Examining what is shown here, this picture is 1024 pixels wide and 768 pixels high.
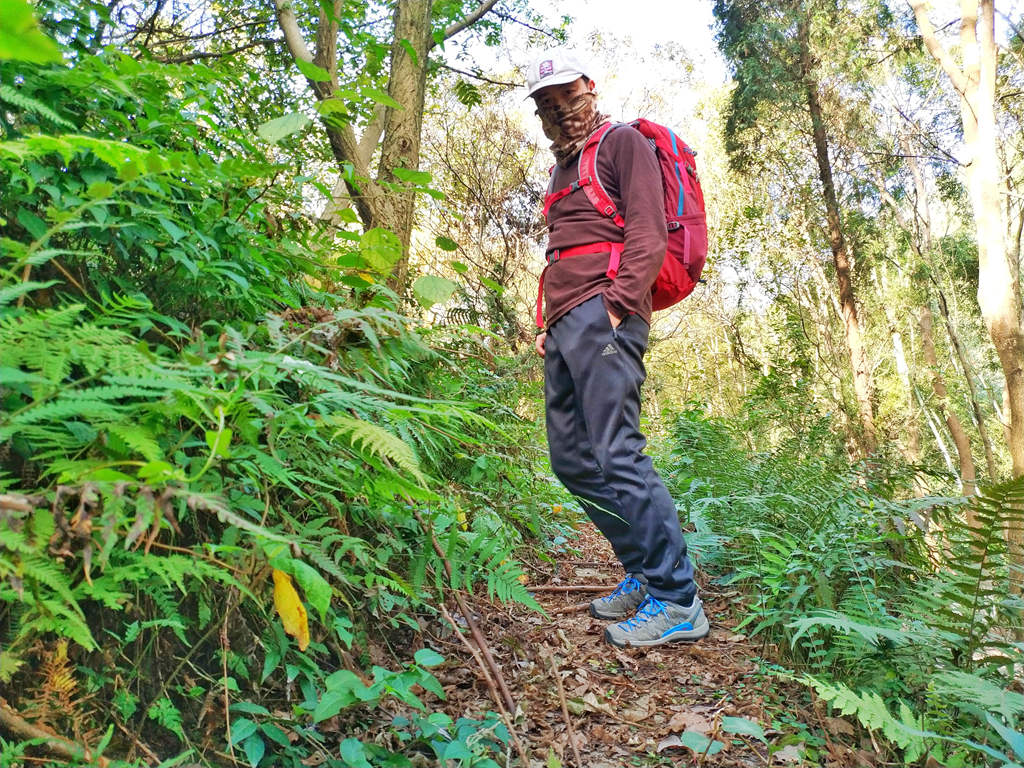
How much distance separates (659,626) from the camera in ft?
9.02

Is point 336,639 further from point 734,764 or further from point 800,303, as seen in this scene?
point 800,303

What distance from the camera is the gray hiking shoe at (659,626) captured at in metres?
2.71

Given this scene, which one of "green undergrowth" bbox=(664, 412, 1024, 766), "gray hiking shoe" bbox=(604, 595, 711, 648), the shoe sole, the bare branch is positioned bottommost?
the shoe sole

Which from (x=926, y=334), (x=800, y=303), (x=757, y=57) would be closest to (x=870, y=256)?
(x=800, y=303)

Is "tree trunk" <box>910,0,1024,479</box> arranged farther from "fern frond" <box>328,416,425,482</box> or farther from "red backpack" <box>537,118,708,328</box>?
"fern frond" <box>328,416,425,482</box>

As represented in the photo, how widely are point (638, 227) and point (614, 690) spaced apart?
5.95ft

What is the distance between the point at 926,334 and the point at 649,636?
24.6 m

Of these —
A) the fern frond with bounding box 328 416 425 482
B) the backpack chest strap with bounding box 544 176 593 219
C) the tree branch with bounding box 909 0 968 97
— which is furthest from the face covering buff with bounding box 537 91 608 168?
the tree branch with bounding box 909 0 968 97

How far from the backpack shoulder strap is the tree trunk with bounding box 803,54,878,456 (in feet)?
40.2

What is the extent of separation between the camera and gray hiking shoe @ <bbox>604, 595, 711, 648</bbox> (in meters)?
2.71

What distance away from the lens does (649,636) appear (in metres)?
2.73

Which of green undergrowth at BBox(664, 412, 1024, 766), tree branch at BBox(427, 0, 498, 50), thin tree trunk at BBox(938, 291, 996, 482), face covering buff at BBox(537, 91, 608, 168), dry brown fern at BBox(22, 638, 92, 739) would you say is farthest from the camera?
thin tree trunk at BBox(938, 291, 996, 482)

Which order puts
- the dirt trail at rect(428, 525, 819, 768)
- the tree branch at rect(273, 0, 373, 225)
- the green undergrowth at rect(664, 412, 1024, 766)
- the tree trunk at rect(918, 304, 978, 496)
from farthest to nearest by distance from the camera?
the tree trunk at rect(918, 304, 978, 496)
the tree branch at rect(273, 0, 373, 225)
the dirt trail at rect(428, 525, 819, 768)
the green undergrowth at rect(664, 412, 1024, 766)

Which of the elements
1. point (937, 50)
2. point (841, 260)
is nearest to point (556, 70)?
point (937, 50)
